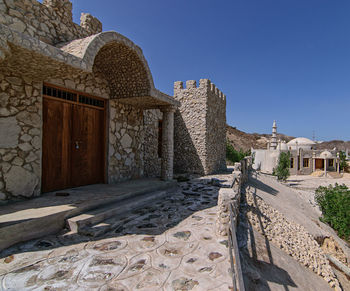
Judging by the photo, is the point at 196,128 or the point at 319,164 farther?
the point at 319,164

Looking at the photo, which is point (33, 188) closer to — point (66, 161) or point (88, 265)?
point (66, 161)

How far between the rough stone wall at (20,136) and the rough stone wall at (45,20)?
1096 mm

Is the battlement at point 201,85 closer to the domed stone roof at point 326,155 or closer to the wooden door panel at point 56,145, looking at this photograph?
the wooden door panel at point 56,145

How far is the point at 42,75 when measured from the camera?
14.8 ft

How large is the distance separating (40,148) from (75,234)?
2.32 metres

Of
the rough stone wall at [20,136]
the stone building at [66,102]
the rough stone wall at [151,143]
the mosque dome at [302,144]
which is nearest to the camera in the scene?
the stone building at [66,102]

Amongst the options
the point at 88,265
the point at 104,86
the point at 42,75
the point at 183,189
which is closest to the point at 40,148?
the point at 42,75

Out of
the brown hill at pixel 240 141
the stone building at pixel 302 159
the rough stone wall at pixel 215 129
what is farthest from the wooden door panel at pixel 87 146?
the brown hill at pixel 240 141

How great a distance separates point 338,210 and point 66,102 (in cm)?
1287

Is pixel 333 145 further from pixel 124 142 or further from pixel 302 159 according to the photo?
pixel 124 142

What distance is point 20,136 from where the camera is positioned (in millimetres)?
4555

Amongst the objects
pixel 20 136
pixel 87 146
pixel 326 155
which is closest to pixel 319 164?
pixel 326 155

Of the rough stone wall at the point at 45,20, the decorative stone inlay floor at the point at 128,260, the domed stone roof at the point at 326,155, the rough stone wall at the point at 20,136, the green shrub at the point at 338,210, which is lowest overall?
the green shrub at the point at 338,210

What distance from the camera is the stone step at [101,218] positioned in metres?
3.80
